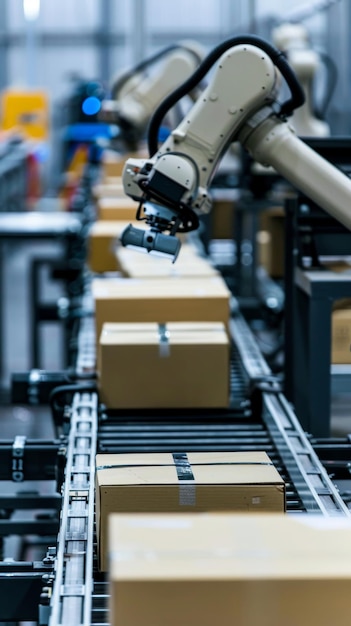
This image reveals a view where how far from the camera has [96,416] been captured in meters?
3.19

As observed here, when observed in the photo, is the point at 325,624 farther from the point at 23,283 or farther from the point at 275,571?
the point at 23,283

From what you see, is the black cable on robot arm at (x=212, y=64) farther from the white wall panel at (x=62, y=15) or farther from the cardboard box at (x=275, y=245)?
the white wall panel at (x=62, y=15)

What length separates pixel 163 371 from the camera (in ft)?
10.9

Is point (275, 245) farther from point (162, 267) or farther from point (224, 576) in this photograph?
point (224, 576)

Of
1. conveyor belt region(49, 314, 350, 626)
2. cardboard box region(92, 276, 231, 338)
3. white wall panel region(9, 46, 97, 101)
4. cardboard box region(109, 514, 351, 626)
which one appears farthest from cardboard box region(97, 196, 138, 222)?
white wall panel region(9, 46, 97, 101)

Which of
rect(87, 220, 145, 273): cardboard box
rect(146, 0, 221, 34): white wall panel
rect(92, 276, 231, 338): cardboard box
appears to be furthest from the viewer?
rect(146, 0, 221, 34): white wall panel

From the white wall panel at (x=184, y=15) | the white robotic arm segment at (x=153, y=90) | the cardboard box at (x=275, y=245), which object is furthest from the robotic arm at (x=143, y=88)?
the white wall panel at (x=184, y=15)

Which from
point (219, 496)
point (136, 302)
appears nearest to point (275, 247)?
point (136, 302)

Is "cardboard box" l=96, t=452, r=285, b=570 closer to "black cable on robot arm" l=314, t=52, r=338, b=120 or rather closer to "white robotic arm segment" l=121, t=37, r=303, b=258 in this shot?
"white robotic arm segment" l=121, t=37, r=303, b=258

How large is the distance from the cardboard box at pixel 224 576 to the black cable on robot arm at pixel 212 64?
1.49 metres

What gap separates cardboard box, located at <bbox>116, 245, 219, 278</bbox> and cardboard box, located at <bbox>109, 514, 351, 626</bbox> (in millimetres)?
2490

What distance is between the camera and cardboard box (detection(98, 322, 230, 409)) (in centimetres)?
329

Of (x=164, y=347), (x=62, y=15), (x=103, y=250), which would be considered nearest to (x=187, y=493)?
(x=164, y=347)

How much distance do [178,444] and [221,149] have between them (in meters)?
0.79
